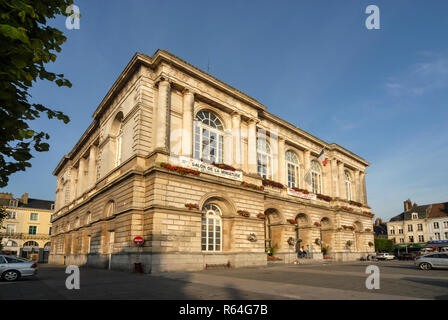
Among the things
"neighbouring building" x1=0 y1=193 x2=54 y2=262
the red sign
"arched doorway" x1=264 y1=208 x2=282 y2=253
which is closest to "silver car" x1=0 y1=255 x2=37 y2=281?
the red sign

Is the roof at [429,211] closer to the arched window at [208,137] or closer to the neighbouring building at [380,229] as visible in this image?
the neighbouring building at [380,229]

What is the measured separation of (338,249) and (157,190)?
24.9 metres

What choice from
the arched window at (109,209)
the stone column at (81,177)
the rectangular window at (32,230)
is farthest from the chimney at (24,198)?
the arched window at (109,209)

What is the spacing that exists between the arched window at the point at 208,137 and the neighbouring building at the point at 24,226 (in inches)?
1983

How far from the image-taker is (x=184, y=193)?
67.7 feet

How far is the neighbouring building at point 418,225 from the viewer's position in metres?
66.6

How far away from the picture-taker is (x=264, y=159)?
30641 millimetres

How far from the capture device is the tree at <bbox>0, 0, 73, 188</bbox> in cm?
530

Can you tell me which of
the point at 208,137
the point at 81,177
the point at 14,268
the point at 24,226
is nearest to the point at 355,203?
the point at 208,137

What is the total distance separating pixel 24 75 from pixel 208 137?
19273 millimetres

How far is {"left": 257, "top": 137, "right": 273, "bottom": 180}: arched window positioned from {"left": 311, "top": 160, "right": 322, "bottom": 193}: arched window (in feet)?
27.3
